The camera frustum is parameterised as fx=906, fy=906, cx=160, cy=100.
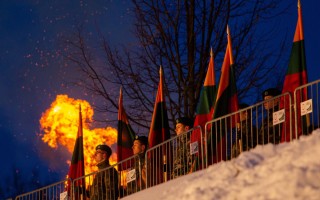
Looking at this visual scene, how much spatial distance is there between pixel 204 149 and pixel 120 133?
16.2ft

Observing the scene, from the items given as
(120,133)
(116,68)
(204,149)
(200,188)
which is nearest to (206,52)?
(116,68)

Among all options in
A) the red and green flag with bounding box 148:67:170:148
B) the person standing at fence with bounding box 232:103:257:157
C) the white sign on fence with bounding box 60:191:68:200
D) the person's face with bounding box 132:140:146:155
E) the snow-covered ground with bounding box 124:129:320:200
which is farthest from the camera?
the red and green flag with bounding box 148:67:170:148

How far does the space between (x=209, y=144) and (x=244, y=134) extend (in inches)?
36.2

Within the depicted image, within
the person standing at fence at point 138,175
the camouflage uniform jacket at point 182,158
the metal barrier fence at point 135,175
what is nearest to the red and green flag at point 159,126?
the metal barrier fence at point 135,175

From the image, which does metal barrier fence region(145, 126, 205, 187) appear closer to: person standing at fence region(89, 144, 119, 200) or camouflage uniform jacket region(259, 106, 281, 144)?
person standing at fence region(89, 144, 119, 200)

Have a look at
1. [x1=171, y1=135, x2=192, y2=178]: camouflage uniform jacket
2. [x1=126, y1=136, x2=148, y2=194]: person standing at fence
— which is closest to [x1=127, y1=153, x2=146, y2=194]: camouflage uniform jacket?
[x1=126, y1=136, x2=148, y2=194]: person standing at fence

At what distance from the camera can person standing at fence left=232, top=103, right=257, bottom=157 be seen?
14008 mm

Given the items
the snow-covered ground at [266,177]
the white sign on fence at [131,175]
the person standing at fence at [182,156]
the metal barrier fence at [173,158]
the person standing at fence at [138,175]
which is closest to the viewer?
the snow-covered ground at [266,177]

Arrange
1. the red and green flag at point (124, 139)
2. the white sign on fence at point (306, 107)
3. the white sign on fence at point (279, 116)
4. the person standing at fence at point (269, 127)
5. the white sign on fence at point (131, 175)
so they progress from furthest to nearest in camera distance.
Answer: the red and green flag at point (124, 139)
the white sign on fence at point (131, 175)
the person standing at fence at point (269, 127)
the white sign on fence at point (279, 116)
the white sign on fence at point (306, 107)

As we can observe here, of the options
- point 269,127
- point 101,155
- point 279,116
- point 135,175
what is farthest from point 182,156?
point 279,116

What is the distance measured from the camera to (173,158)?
15.6 m

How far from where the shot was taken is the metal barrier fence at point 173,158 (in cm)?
1507

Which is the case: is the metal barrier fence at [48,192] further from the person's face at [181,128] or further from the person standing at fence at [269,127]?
the person standing at fence at [269,127]

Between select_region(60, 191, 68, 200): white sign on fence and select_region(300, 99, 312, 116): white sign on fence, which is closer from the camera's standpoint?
select_region(300, 99, 312, 116): white sign on fence
